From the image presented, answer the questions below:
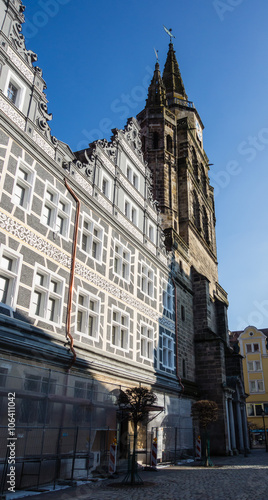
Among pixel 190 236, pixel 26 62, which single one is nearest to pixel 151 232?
pixel 190 236

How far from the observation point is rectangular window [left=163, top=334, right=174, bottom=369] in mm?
23044

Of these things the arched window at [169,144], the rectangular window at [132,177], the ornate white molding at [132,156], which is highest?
the arched window at [169,144]

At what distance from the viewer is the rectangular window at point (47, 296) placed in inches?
537

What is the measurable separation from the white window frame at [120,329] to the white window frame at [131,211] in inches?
201

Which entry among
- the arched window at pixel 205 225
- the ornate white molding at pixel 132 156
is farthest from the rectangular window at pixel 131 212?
the arched window at pixel 205 225

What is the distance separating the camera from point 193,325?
29.2 metres

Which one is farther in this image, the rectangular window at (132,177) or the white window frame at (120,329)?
the rectangular window at (132,177)

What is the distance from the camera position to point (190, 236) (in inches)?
1286

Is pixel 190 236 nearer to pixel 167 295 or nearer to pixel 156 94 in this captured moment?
pixel 167 295

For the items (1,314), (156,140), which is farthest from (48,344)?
(156,140)

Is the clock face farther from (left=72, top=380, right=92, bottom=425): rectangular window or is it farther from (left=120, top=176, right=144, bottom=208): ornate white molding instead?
(left=72, top=380, right=92, bottom=425): rectangular window

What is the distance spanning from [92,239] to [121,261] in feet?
8.73

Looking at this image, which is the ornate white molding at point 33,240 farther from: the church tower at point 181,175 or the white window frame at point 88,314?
the church tower at point 181,175


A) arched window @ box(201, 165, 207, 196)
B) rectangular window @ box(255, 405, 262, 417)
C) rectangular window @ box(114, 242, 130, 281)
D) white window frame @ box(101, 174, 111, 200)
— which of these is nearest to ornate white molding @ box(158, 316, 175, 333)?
rectangular window @ box(114, 242, 130, 281)
